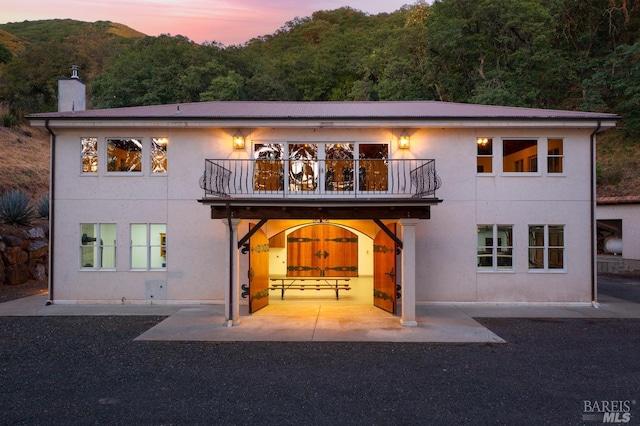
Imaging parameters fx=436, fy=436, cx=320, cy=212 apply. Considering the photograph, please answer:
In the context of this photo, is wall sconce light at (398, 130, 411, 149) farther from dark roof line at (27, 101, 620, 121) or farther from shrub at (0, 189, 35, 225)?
shrub at (0, 189, 35, 225)

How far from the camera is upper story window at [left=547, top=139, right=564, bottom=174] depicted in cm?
1275

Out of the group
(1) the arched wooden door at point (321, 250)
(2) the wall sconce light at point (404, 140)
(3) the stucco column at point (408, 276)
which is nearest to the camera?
(3) the stucco column at point (408, 276)

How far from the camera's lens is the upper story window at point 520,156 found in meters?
12.7

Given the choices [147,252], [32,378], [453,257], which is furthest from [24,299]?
[453,257]

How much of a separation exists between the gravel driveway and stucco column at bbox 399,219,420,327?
1.57 metres

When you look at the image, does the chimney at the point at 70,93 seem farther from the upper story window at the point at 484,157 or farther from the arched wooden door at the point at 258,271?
the upper story window at the point at 484,157

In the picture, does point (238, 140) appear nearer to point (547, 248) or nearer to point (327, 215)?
point (327, 215)

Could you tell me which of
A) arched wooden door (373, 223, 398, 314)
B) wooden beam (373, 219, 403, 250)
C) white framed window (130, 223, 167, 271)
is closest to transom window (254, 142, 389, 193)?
arched wooden door (373, 223, 398, 314)

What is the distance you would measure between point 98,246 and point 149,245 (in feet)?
4.92

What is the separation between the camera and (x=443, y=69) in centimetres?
3456

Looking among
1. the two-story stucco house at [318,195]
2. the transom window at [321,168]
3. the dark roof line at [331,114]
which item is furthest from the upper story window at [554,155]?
the transom window at [321,168]

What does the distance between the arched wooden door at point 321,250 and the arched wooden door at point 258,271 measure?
545cm

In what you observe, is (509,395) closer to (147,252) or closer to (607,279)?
(147,252)

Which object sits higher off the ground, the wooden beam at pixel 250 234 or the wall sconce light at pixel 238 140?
the wall sconce light at pixel 238 140
